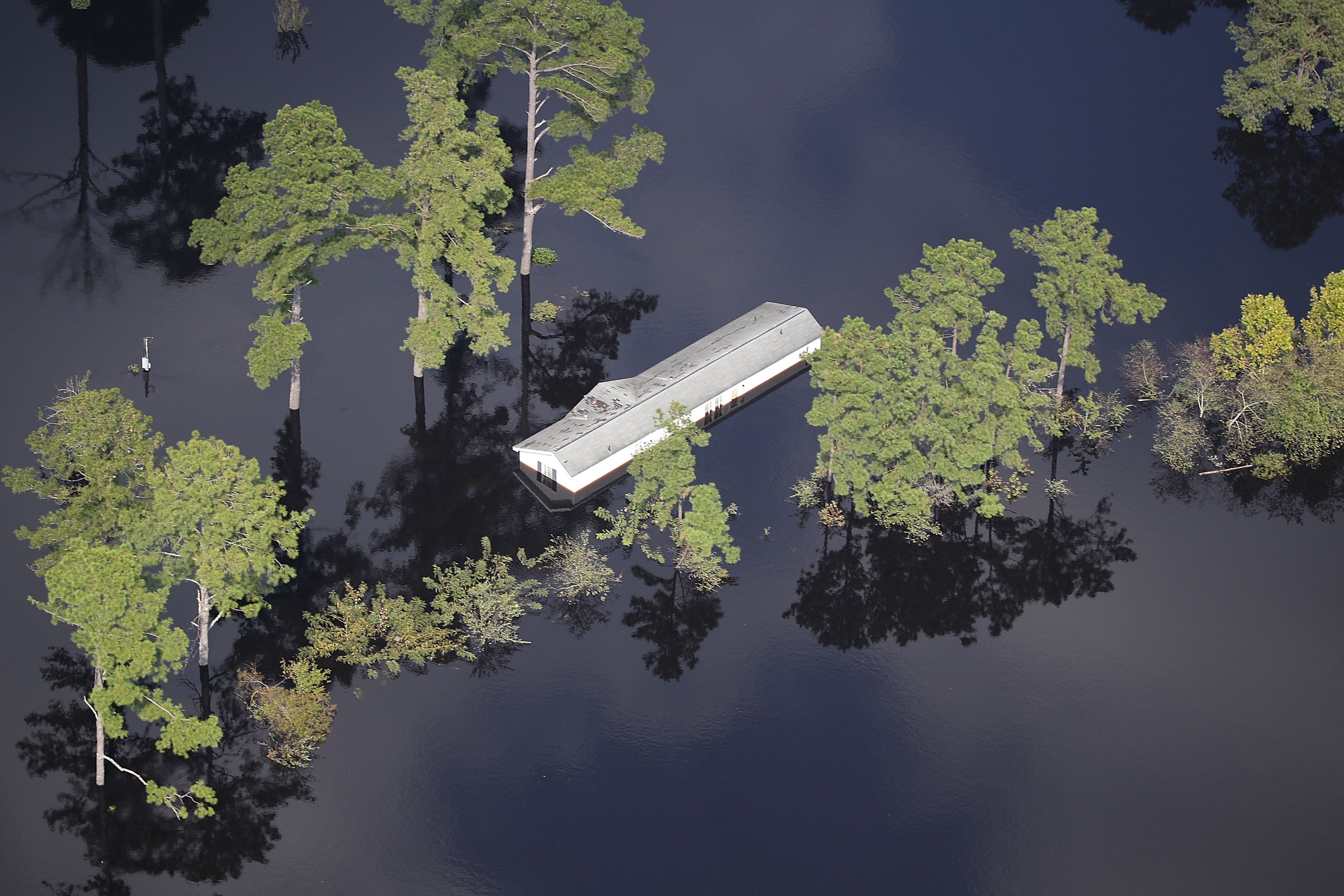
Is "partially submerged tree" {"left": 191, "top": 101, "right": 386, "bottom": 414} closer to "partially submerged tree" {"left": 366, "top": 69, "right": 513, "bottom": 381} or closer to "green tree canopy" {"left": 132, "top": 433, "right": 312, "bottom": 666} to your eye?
"partially submerged tree" {"left": 366, "top": 69, "right": 513, "bottom": 381}

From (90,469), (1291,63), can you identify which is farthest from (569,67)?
(1291,63)

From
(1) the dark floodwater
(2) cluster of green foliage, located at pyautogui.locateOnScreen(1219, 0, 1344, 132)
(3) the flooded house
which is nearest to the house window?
(3) the flooded house

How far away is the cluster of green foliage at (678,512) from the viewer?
3238 inches

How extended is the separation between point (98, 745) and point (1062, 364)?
5249 cm

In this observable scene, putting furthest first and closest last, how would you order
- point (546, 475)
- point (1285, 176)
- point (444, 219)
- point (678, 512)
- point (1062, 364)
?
point (1285, 176) < point (1062, 364) < point (546, 475) < point (444, 219) < point (678, 512)

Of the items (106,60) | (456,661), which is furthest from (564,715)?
(106,60)

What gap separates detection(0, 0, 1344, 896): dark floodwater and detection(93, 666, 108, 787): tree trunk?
2.83 feet

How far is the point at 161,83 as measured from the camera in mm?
110938

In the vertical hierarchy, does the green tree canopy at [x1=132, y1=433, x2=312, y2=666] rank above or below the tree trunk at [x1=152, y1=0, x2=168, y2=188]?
below

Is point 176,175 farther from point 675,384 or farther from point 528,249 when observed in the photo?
point 675,384

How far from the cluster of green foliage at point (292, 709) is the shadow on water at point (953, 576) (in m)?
22.5

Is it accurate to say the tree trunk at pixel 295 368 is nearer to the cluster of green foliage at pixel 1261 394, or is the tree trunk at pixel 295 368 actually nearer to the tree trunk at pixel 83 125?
the tree trunk at pixel 83 125

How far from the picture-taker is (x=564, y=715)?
77.9m

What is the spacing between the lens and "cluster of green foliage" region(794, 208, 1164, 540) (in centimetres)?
8506
